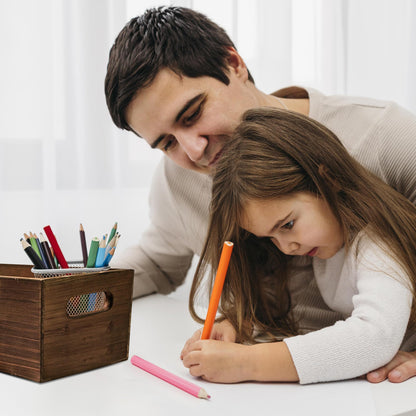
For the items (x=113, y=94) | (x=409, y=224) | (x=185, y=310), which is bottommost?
(x=185, y=310)

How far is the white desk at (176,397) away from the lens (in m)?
0.51

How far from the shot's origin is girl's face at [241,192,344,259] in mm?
674

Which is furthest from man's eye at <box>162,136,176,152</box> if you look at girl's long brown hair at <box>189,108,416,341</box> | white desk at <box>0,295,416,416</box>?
white desk at <box>0,295,416,416</box>

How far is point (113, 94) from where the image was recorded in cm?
82

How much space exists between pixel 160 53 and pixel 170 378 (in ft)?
1.51

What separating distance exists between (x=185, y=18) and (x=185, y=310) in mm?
478

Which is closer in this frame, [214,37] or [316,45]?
[214,37]

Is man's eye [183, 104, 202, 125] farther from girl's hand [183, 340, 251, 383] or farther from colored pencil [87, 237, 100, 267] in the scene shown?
girl's hand [183, 340, 251, 383]

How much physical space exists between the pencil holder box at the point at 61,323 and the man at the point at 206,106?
0.87 ft

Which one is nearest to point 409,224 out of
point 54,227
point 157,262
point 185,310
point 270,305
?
point 270,305

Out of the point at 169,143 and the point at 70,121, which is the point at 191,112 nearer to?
the point at 169,143

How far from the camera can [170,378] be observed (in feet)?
1.90

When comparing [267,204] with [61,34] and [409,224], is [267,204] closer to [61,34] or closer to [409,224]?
[409,224]

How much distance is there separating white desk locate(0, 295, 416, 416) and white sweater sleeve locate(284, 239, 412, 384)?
19 millimetres
